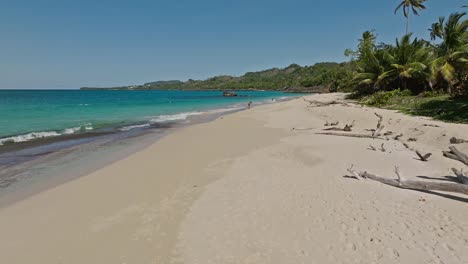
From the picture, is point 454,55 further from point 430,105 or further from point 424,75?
point 430,105

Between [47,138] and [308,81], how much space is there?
426ft

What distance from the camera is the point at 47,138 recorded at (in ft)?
62.9

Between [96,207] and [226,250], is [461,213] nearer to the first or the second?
[226,250]

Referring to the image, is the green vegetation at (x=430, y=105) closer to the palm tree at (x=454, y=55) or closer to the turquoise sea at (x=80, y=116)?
the palm tree at (x=454, y=55)

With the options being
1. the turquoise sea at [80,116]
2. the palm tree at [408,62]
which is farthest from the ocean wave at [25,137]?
the palm tree at [408,62]

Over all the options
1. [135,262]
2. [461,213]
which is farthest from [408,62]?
[135,262]

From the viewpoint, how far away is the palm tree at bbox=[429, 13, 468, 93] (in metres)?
24.1

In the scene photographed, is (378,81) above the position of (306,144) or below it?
above

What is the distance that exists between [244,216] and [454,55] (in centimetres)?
2565

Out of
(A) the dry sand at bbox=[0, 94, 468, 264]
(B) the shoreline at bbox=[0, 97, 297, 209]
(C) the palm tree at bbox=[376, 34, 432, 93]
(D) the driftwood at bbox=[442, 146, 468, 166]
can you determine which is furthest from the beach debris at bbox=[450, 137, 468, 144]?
(C) the palm tree at bbox=[376, 34, 432, 93]

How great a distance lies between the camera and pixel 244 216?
6504 mm

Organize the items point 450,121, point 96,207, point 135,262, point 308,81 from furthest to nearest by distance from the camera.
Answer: point 308,81 < point 450,121 < point 96,207 < point 135,262

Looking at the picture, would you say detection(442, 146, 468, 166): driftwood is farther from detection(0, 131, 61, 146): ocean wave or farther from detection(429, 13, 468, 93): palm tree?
detection(0, 131, 61, 146): ocean wave

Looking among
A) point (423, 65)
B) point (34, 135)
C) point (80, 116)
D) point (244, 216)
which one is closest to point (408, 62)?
point (423, 65)
